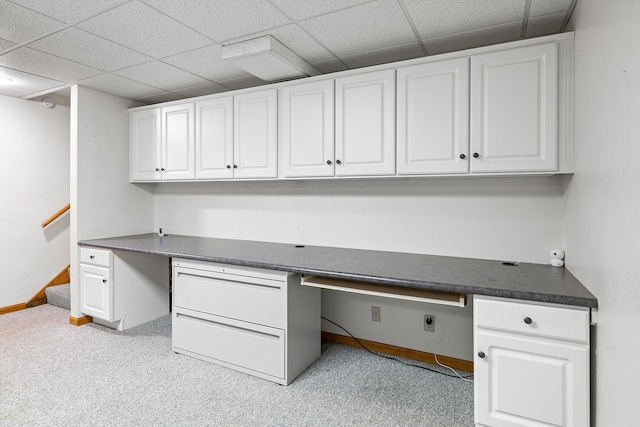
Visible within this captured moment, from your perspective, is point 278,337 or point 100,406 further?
point 278,337

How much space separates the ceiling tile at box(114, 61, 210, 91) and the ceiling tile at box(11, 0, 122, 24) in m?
0.68

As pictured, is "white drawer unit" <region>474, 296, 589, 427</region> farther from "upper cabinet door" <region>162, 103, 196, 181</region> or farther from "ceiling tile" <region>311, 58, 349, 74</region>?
"upper cabinet door" <region>162, 103, 196, 181</region>

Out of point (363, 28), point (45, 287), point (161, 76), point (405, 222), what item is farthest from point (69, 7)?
point (45, 287)

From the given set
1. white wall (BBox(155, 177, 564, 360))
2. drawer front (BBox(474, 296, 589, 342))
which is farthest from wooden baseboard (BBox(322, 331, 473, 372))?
drawer front (BBox(474, 296, 589, 342))

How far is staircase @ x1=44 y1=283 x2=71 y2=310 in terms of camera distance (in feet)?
11.9

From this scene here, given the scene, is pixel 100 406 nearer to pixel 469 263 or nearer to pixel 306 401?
pixel 306 401

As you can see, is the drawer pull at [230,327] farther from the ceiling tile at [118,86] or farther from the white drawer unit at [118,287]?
the ceiling tile at [118,86]

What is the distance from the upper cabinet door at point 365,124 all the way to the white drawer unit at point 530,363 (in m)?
1.09

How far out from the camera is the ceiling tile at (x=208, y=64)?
2.40 metres

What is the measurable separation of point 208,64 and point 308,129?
3.08ft

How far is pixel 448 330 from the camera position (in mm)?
2492

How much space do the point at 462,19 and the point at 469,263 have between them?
1.46 metres

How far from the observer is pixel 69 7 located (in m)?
1.85

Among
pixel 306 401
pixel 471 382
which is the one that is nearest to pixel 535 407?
pixel 471 382
